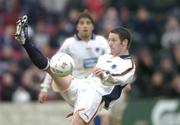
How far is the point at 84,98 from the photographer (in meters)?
10.4

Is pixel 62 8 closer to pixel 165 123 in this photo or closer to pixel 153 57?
pixel 153 57

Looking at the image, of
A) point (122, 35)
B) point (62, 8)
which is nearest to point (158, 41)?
point (62, 8)

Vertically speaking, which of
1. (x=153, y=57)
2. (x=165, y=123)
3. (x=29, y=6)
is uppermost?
(x=29, y=6)

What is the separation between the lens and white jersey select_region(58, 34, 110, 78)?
12.0 m

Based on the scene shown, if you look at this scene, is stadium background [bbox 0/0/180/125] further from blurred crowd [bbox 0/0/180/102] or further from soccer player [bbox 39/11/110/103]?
soccer player [bbox 39/11/110/103]

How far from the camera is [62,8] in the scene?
19672 mm

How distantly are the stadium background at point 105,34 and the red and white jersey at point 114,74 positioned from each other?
515 cm

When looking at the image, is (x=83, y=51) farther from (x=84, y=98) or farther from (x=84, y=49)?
(x=84, y=98)

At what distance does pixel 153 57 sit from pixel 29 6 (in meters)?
3.24

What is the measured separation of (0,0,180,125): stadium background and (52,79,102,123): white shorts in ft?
15.9

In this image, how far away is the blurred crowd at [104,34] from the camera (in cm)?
1609

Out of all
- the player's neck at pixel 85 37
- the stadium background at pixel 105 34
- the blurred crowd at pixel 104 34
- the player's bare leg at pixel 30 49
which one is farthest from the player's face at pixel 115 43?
the blurred crowd at pixel 104 34

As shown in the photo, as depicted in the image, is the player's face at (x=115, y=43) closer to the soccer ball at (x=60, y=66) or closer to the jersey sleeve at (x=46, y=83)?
the soccer ball at (x=60, y=66)

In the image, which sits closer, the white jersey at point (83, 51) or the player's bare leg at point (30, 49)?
the player's bare leg at point (30, 49)
